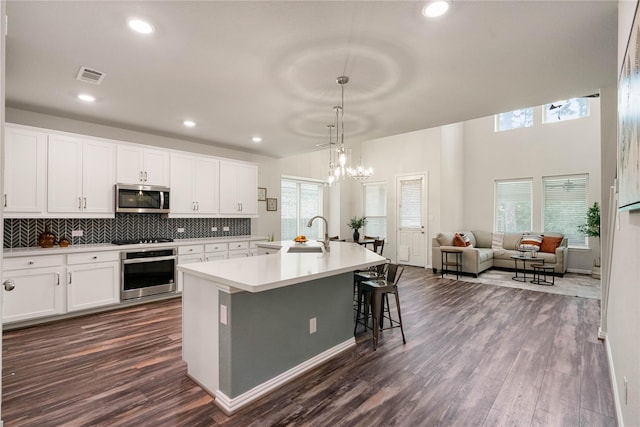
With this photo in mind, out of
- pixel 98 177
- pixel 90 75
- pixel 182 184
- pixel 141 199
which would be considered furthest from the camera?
pixel 182 184

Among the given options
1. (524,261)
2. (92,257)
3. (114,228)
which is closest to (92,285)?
(92,257)

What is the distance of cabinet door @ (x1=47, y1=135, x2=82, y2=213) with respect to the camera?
3857mm

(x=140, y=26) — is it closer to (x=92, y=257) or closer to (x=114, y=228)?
(x=92, y=257)

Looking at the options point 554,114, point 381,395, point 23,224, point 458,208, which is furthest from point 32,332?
point 554,114

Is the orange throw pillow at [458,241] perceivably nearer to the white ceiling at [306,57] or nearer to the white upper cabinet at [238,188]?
the white ceiling at [306,57]

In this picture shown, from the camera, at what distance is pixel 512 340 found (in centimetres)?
333

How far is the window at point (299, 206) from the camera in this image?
764 cm

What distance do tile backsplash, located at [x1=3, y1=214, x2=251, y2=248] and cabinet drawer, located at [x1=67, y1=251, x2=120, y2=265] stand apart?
1.78ft

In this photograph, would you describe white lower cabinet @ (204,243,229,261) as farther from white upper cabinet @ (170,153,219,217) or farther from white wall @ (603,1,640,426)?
white wall @ (603,1,640,426)

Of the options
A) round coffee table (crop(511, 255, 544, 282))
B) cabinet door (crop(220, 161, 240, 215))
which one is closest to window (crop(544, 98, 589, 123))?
round coffee table (crop(511, 255, 544, 282))

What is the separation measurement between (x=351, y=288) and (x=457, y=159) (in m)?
6.54

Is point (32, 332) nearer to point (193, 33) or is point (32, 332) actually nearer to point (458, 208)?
point (193, 33)

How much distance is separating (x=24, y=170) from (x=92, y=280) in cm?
149

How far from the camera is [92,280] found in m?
3.98
